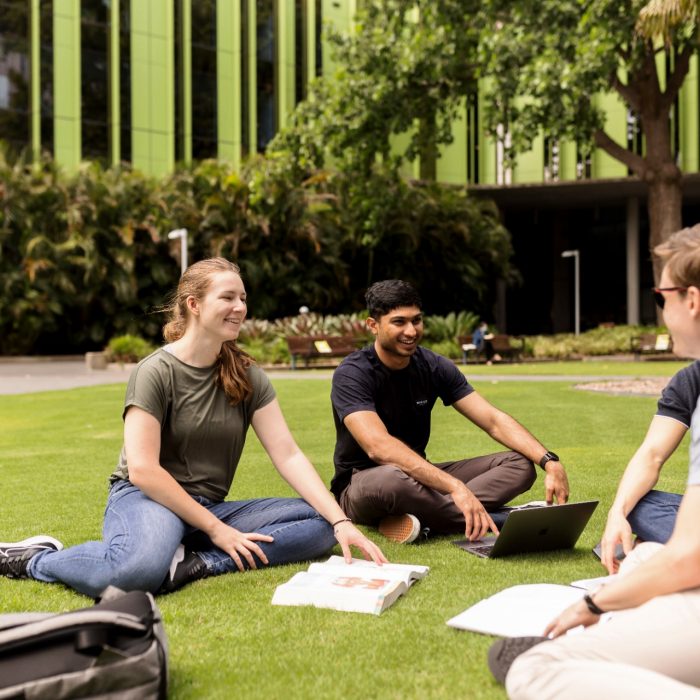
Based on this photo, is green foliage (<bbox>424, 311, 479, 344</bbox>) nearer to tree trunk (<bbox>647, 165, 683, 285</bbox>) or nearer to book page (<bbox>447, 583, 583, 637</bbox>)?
tree trunk (<bbox>647, 165, 683, 285</bbox>)

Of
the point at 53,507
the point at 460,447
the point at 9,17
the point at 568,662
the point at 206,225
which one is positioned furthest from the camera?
the point at 9,17

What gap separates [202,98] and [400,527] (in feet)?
124

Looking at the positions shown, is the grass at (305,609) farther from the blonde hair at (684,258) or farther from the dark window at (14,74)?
the dark window at (14,74)

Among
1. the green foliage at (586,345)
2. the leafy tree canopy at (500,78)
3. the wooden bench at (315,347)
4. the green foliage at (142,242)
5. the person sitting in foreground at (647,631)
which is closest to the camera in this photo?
the person sitting in foreground at (647,631)

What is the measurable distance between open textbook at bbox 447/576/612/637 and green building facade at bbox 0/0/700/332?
29764 mm

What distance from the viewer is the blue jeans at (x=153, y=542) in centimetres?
376

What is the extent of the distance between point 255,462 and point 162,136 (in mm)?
32949

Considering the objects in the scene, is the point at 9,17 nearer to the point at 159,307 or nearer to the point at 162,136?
the point at 162,136

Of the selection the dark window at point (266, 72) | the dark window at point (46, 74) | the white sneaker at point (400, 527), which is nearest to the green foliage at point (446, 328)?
the dark window at point (266, 72)

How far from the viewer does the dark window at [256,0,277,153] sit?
41.4 meters

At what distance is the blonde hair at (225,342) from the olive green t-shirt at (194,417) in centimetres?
7

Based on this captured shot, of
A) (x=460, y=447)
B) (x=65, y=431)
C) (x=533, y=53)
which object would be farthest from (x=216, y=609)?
(x=533, y=53)

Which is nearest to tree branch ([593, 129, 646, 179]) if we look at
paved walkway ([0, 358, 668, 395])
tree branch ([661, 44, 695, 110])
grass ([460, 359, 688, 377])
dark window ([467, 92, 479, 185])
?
tree branch ([661, 44, 695, 110])

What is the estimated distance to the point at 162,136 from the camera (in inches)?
1524
